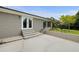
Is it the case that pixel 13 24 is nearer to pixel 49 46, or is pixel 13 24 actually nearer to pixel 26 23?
pixel 26 23

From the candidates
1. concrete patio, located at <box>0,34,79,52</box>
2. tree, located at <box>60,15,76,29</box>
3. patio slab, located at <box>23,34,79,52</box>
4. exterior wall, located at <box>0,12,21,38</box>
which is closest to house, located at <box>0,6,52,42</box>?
exterior wall, located at <box>0,12,21,38</box>

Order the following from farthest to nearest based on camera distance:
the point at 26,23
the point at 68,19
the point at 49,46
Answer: the point at 68,19
the point at 26,23
the point at 49,46

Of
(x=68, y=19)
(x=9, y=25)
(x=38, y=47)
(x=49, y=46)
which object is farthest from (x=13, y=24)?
(x=68, y=19)

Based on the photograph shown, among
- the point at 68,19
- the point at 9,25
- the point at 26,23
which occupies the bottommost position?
the point at 9,25

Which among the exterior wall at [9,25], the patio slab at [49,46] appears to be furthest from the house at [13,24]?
the patio slab at [49,46]

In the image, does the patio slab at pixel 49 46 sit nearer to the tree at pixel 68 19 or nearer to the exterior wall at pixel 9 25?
the exterior wall at pixel 9 25

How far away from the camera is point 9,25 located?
558 inches

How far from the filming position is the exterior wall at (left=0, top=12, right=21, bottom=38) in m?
13.1

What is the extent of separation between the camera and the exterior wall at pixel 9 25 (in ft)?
42.9

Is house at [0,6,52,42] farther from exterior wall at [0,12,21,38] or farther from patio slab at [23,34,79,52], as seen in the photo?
patio slab at [23,34,79,52]

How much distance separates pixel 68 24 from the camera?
19.6m

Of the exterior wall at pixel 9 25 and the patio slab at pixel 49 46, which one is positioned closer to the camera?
the patio slab at pixel 49 46
